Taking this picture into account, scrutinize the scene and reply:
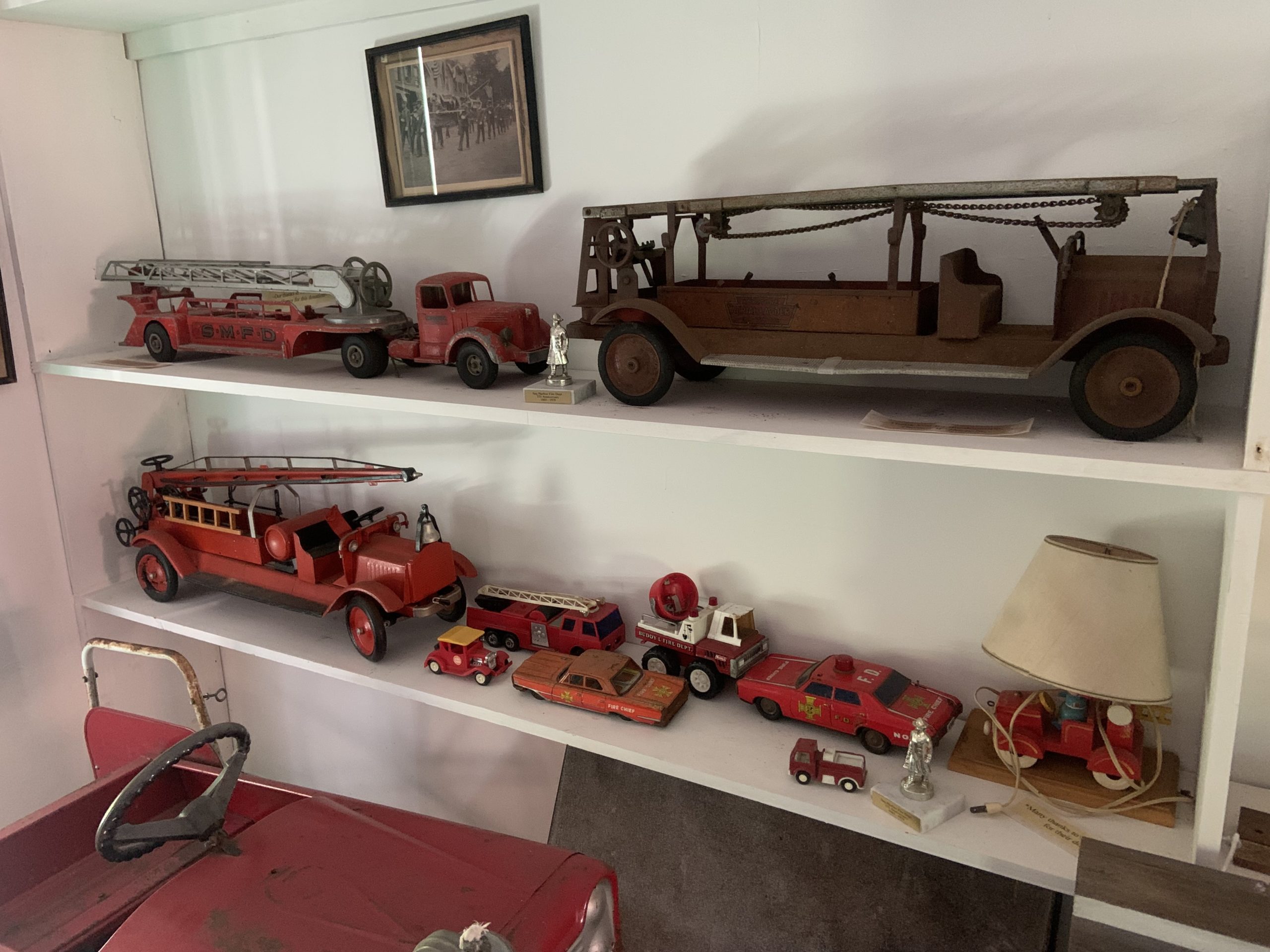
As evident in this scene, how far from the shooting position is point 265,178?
173 centimetres

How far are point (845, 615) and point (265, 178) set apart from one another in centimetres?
142

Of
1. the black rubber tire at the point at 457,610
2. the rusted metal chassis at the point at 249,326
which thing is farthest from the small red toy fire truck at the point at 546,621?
the rusted metal chassis at the point at 249,326

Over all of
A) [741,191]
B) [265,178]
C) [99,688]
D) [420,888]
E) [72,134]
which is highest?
[72,134]

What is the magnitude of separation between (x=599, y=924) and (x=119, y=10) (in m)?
1.80

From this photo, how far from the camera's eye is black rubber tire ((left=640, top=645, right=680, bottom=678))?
Answer: 135cm

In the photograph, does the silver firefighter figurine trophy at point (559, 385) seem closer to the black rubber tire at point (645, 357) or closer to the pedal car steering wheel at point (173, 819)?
the black rubber tire at point (645, 357)

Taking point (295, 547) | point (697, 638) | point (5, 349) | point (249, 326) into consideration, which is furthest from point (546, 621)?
point (5, 349)

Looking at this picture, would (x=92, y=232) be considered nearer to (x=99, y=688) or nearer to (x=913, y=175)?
(x=99, y=688)

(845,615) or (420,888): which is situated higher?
(845,615)

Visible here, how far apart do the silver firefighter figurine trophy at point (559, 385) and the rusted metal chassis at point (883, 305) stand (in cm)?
4

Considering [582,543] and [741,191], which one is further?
[582,543]

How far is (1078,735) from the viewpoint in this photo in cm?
107

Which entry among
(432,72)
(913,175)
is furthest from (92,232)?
(913,175)

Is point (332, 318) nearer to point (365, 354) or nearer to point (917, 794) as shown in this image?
point (365, 354)
